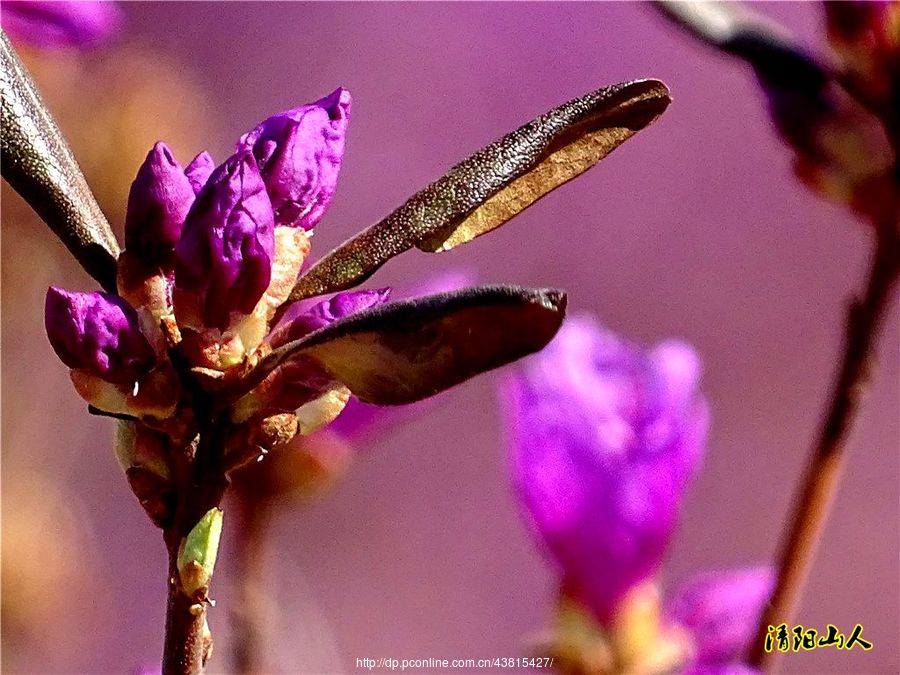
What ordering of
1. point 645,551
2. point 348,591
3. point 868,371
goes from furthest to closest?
point 348,591 → point 645,551 → point 868,371

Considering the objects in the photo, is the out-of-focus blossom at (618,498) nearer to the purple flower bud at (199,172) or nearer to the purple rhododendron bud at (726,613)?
the purple rhododendron bud at (726,613)

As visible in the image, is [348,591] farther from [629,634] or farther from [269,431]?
[269,431]

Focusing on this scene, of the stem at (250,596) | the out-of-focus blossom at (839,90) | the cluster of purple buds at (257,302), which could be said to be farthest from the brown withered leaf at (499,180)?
the stem at (250,596)

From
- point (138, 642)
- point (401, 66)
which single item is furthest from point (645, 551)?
point (401, 66)

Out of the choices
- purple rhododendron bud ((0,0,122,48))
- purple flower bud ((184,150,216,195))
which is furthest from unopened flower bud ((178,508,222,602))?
purple rhododendron bud ((0,0,122,48))

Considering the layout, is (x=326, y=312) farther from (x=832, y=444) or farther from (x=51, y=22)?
(x=51, y=22)
